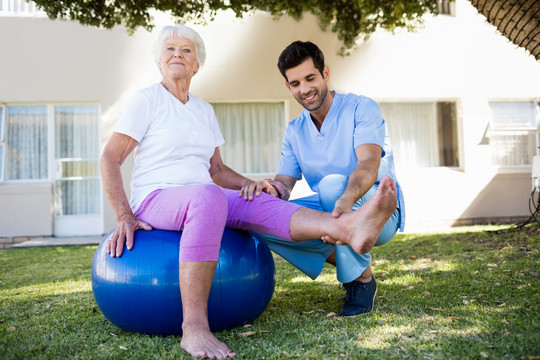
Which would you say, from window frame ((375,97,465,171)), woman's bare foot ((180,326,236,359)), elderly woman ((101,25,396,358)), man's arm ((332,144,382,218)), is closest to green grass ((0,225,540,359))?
woman's bare foot ((180,326,236,359))

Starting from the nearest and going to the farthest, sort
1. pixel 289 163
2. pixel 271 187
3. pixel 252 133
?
pixel 271 187 < pixel 289 163 < pixel 252 133

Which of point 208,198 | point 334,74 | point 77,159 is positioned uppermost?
point 334,74

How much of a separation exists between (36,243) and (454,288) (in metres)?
6.36

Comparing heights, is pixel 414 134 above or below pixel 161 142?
above

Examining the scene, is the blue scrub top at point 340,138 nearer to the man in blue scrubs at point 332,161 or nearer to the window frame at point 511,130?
the man in blue scrubs at point 332,161

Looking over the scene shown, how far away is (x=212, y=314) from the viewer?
2514mm

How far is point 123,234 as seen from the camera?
2543 mm

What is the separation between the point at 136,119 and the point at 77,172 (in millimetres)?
6255

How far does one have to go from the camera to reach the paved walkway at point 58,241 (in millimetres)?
7504

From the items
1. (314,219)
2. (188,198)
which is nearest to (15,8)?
(188,198)

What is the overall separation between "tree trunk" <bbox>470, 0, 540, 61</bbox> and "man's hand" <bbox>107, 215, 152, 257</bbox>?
3.31 m

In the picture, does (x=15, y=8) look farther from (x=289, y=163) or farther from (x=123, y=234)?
(x=123, y=234)

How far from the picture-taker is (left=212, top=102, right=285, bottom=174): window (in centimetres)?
877

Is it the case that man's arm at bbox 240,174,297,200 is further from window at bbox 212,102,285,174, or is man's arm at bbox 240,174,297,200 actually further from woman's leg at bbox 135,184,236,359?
window at bbox 212,102,285,174
